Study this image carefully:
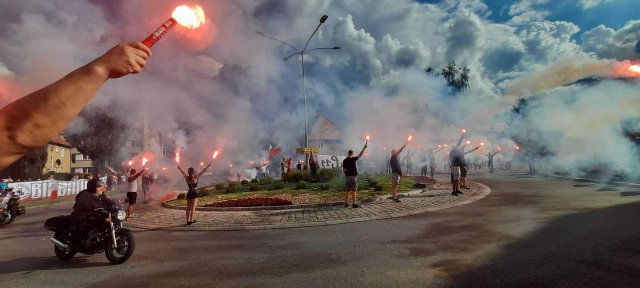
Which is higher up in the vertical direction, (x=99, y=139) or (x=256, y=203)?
(x=99, y=139)

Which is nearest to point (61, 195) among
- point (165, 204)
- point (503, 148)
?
point (165, 204)

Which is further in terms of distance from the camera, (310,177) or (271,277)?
(310,177)

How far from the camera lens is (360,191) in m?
15.1

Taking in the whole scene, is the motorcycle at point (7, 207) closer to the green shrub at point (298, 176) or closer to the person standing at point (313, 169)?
the green shrub at point (298, 176)

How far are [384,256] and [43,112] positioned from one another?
5.34 metres

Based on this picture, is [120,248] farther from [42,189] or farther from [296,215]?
[42,189]

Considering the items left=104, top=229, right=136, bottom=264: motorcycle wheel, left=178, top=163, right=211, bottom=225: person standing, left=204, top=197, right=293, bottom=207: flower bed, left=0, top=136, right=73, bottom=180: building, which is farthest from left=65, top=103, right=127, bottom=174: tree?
left=104, top=229, right=136, bottom=264: motorcycle wheel

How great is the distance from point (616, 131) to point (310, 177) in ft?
50.8

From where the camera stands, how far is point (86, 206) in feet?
22.2

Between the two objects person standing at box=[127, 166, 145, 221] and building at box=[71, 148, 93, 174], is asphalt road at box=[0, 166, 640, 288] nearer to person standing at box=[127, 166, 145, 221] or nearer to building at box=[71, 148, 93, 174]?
person standing at box=[127, 166, 145, 221]

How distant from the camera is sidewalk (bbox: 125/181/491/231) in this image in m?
9.40

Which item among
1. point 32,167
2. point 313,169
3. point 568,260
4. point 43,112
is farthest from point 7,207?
point 32,167

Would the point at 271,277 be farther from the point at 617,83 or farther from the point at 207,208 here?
the point at 617,83

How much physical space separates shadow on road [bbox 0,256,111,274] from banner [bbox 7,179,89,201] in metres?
18.0
